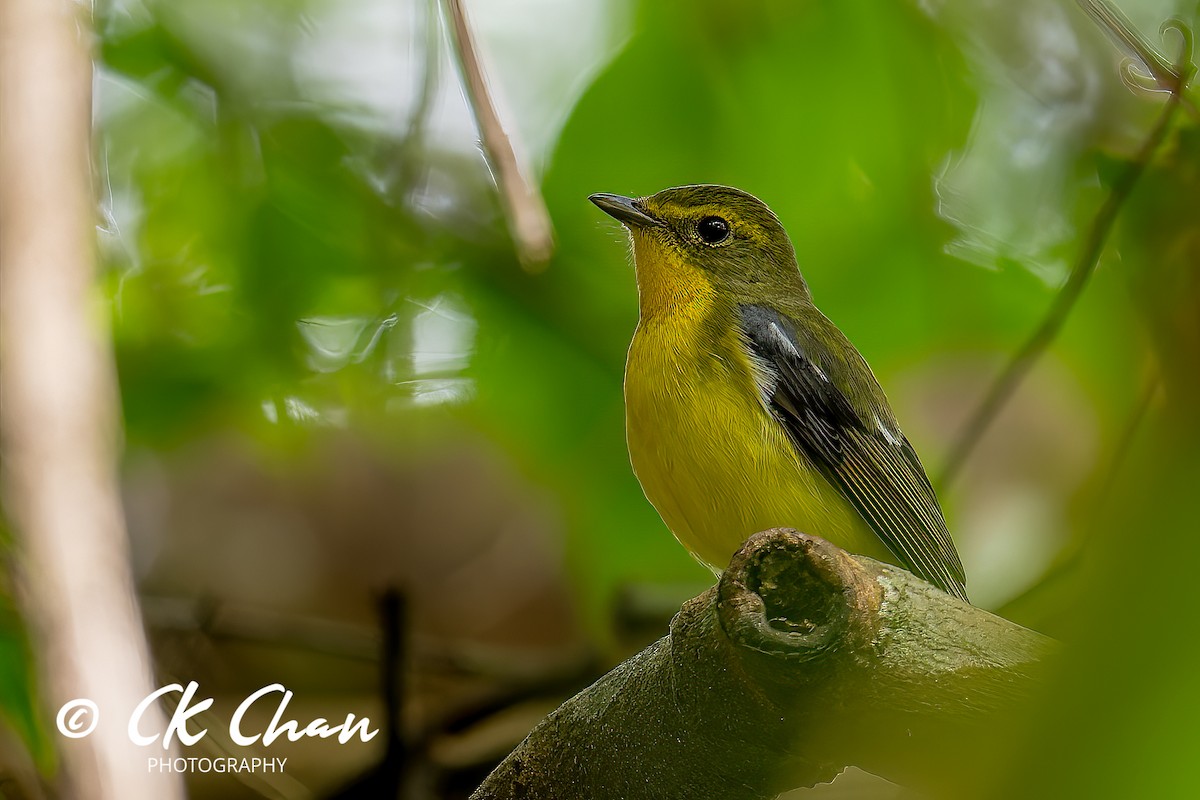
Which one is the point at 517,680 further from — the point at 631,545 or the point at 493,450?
the point at 493,450

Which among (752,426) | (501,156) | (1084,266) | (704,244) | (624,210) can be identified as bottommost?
(752,426)

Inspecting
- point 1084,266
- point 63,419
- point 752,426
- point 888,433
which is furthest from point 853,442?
point 63,419

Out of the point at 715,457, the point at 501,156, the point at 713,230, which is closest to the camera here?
the point at 501,156

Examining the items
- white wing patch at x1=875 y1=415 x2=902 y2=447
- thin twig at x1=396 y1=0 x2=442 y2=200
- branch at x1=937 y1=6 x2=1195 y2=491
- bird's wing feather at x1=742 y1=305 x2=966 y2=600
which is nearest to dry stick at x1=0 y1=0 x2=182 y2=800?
thin twig at x1=396 y1=0 x2=442 y2=200

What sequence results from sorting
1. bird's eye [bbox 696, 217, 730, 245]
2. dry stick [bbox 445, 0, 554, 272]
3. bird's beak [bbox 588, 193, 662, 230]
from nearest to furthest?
dry stick [bbox 445, 0, 554, 272] < bird's beak [bbox 588, 193, 662, 230] < bird's eye [bbox 696, 217, 730, 245]

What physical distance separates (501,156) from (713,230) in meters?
1.42

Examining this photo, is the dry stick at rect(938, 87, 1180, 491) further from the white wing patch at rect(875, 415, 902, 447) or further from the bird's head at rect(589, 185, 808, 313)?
the bird's head at rect(589, 185, 808, 313)

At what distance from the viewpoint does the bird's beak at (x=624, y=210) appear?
3417mm

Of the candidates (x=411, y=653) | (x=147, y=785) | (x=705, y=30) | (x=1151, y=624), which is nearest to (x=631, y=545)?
(x=411, y=653)

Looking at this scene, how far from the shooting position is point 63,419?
5.17 ft

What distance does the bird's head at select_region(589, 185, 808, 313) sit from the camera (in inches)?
136

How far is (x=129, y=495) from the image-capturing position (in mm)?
4715

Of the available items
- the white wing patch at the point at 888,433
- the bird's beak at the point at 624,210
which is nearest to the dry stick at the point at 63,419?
the bird's beak at the point at 624,210

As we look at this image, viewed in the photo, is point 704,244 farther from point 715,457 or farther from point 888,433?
point 715,457
